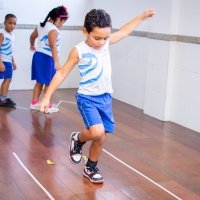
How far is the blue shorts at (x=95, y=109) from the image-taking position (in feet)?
9.45

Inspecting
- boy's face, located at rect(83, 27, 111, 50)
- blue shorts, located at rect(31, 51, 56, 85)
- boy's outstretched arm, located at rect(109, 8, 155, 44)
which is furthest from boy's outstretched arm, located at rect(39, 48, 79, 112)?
blue shorts, located at rect(31, 51, 56, 85)

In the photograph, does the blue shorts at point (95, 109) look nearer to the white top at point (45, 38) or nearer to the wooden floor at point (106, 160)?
the wooden floor at point (106, 160)

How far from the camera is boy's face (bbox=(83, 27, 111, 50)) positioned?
270cm

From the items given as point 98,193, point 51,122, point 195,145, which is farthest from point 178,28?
point 98,193

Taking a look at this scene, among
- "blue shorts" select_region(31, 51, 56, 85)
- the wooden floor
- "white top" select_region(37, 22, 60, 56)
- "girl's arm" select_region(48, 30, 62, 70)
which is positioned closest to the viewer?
the wooden floor

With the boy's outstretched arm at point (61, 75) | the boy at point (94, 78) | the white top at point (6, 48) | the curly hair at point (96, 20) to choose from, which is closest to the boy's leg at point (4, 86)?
the white top at point (6, 48)

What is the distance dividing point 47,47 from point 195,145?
83.6 inches

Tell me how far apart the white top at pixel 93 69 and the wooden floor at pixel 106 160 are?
0.67 meters

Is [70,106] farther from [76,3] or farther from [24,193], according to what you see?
[24,193]

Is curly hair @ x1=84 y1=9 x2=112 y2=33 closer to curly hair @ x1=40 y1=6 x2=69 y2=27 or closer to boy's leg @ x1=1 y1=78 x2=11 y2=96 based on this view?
curly hair @ x1=40 y1=6 x2=69 y2=27

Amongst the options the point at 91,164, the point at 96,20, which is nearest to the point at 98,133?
the point at 91,164

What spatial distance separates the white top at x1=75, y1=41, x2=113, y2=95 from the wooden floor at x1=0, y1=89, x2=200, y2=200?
666 millimetres

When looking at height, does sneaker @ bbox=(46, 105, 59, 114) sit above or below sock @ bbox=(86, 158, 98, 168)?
below

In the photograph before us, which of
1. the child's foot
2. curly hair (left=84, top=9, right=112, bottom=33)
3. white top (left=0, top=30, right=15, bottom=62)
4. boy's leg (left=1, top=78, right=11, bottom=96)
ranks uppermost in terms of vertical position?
curly hair (left=84, top=9, right=112, bottom=33)
